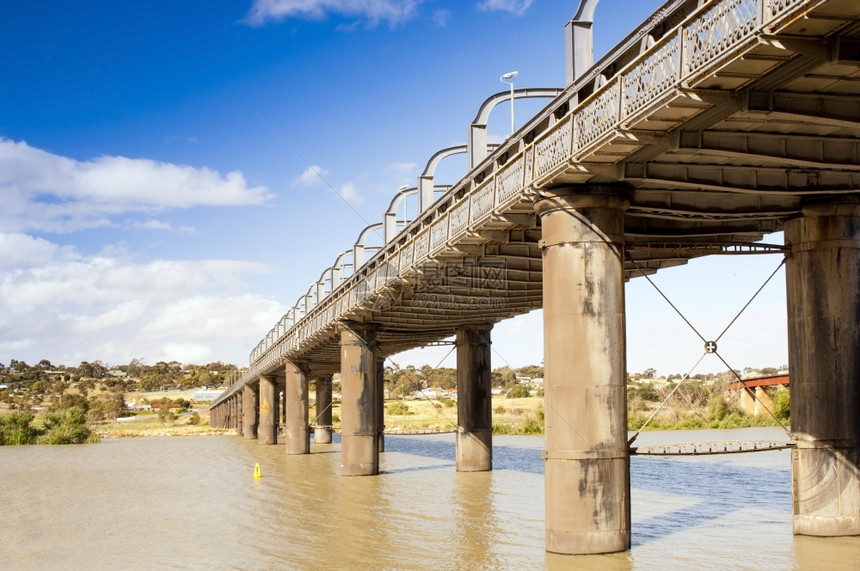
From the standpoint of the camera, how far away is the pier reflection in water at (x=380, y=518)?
60.5 ft

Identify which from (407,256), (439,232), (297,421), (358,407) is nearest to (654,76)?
(439,232)

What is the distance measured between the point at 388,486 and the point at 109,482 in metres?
13.4

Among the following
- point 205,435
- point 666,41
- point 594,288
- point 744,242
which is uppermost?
point 666,41

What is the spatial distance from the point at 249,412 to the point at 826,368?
Result: 70.5 metres

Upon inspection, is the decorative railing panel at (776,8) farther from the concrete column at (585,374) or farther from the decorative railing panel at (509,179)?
the decorative railing panel at (509,179)

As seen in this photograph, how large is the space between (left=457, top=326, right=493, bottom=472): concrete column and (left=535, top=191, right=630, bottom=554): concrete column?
2107 cm

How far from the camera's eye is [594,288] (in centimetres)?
1730

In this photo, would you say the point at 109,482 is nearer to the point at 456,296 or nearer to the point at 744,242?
the point at 456,296

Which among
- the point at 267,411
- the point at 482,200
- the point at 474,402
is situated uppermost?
the point at 482,200

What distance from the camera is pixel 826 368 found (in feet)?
62.4

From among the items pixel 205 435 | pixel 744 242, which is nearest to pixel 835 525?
pixel 744 242

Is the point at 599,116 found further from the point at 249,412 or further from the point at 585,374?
the point at 249,412

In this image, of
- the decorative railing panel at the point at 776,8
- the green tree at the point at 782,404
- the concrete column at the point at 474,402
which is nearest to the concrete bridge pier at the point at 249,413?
the green tree at the point at 782,404

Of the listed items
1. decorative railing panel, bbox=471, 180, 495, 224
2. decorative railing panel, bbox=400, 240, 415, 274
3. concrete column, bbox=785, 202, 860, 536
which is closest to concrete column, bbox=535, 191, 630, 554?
decorative railing panel, bbox=471, 180, 495, 224
